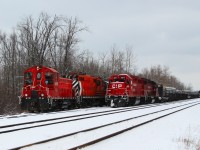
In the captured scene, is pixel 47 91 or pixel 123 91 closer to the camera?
pixel 47 91

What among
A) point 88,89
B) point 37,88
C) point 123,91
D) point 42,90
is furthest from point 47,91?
point 123,91

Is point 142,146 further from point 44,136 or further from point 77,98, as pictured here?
point 77,98

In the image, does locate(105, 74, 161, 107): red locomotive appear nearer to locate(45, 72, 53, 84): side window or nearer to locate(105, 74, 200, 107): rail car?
locate(105, 74, 200, 107): rail car

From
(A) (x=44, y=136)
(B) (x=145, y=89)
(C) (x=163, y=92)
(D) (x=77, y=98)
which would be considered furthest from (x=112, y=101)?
(A) (x=44, y=136)

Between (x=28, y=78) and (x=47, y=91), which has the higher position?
A: (x=28, y=78)

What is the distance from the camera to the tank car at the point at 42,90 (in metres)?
24.2

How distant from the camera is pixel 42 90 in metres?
24.5

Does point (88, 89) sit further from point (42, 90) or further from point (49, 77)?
point (42, 90)

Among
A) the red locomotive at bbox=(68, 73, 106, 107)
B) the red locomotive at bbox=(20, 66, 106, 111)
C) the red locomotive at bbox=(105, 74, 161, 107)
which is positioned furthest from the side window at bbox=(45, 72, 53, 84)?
the red locomotive at bbox=(105, 74, 161, 107)

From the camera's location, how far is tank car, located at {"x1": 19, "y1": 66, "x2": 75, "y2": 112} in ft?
79.4

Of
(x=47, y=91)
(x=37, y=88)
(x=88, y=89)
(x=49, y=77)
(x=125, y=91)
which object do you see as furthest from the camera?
(x=125, y=91)

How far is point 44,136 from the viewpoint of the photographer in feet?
36.9

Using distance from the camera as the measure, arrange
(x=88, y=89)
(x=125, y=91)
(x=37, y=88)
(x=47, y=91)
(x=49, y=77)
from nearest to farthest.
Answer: (x=47, y=91) → (x=37, y=88) → (x=49, y=77) → (x=88, y=89) → (x=125, y=91)

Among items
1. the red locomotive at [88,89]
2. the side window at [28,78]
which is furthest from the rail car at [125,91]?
the side window at [28,78]
